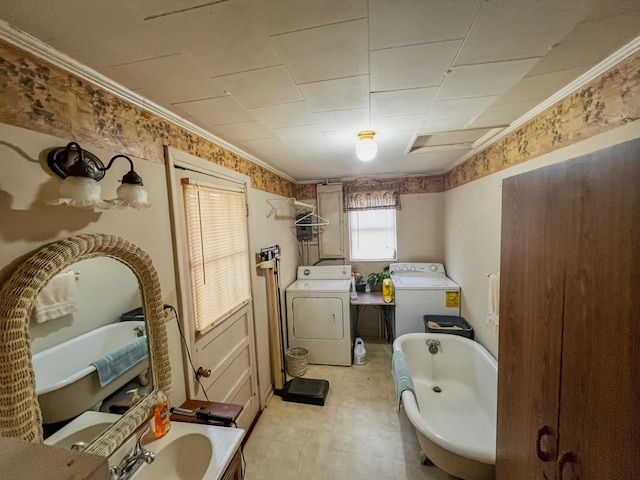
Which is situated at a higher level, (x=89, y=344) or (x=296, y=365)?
(x=89, y=344)

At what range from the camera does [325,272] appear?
369 cm

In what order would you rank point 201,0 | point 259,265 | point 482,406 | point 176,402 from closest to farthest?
1. point 201,0
2. point 176,402
3. point 482,406
4. point 259,265

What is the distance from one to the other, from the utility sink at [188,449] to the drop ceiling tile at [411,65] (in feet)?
5.74

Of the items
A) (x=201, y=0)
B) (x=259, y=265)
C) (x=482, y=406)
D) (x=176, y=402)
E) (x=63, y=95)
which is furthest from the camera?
(x=259, y=265)

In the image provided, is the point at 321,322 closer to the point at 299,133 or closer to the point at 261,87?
the point at 299,133

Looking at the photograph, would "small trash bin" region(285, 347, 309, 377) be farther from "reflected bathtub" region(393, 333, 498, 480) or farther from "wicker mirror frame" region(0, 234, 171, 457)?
"wicker mirror frame" region(0, 234, 171, 457)

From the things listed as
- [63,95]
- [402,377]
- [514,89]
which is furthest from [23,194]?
[402,377]

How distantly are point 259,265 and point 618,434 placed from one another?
7.58 feet

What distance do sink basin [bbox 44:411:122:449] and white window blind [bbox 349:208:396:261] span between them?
3288 mm

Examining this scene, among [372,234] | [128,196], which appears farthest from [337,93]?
[372,234]

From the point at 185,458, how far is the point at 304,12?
1.90m

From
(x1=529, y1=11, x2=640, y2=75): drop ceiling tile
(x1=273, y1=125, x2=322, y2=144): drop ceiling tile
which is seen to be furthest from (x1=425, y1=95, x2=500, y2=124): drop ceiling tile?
(x1=273, y1=125, x2=322, y2=144): drop ceiling tile

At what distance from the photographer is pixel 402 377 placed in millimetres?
2061

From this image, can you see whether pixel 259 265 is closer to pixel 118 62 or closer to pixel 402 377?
pixel 402 377
